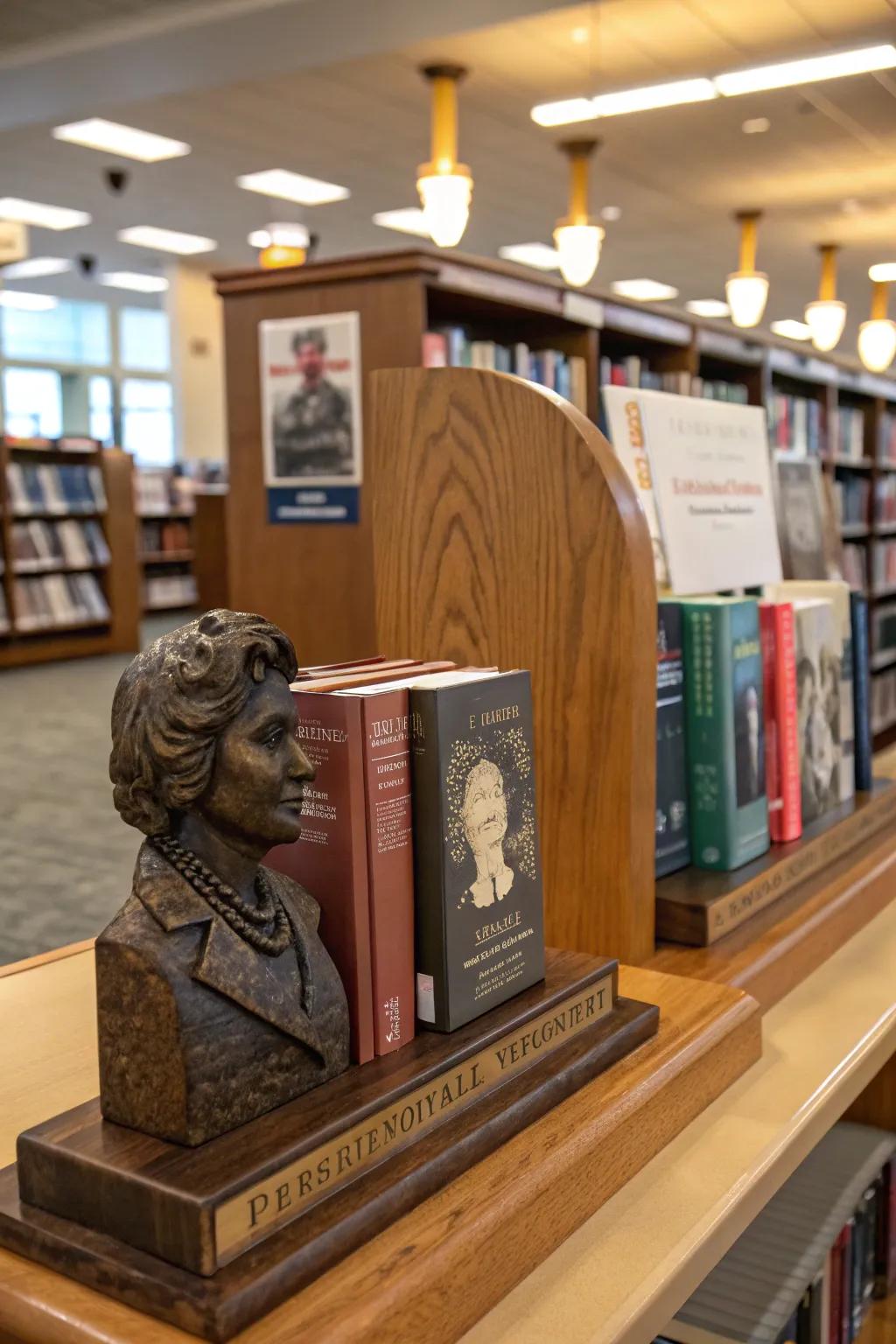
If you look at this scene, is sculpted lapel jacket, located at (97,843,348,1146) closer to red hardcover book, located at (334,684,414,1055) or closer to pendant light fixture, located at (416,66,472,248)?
red hardcover book, located at (334,684,414,1055)

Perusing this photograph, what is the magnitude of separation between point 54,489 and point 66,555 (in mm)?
486

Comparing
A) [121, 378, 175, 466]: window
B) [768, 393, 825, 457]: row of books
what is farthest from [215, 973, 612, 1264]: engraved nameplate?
[121, 378, 175, 466]: window

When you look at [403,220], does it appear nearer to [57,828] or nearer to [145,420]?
[145,420]

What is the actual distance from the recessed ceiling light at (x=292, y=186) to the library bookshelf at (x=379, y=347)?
5353 millimetres

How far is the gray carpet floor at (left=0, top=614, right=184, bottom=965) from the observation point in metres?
3.46

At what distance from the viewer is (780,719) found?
131 cm

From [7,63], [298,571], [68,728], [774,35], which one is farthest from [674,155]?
[298,571]

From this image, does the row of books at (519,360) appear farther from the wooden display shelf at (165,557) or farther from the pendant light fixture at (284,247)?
the wooden display shelf at (165,557)

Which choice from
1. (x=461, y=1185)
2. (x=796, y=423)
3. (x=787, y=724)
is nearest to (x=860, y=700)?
(x=787, y=724)

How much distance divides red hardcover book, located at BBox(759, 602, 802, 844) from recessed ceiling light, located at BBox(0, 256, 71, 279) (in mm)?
12206

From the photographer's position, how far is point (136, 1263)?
1.95 ft

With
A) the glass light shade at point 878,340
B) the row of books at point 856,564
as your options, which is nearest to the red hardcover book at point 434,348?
the row of books at point 856,564

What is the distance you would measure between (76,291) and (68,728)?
9.33 m

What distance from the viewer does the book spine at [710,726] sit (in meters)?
1.19
